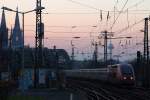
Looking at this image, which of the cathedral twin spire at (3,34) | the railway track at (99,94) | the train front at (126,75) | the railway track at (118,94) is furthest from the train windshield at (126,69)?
the cathedral twin spire at (3,34)

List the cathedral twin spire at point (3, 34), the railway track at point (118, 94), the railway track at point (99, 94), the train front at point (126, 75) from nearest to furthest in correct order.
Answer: the railway track at point (118, 94), the railway track at point (99, 94), the train front at point (126, 75), the cathedral twin spire at point (3, 34)

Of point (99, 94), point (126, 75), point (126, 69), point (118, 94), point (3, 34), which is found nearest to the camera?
point (118, 94)

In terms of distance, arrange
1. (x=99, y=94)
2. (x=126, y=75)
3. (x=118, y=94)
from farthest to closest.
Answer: (x=126, y=75), (x=99, y=94), (x=118, y=94)

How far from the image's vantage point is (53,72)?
55.4m

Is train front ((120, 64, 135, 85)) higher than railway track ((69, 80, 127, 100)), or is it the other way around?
train front ((120, 64, 135, 85))

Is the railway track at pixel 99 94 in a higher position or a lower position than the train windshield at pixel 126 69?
lower

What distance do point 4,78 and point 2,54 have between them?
2938 cm

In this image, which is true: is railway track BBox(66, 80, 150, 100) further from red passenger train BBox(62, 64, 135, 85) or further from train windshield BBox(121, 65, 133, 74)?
train windshield BBox(121, 65, 133, 74)

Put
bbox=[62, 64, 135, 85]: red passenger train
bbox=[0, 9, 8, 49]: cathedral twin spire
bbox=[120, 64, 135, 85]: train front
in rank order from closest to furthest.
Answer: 1. bbox=[120, 64, 135, 85]: train front
2. bbox=[62, 64, 135, 85]: red passenger train
3. bbox=[0, 9, 8, 49]: cathedral twin spire

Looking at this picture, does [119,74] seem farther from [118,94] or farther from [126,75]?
[118,94]

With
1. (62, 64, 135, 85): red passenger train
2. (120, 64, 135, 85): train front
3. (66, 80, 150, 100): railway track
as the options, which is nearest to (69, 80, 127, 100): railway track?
(66, 80, 150, 100): railway track

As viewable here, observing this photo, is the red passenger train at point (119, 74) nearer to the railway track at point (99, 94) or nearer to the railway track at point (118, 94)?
the railway track at point (99, 94)

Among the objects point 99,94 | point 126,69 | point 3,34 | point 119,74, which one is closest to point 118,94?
point 99,94

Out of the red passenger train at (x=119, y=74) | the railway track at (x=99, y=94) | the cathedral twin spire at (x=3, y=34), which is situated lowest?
the railway track at (x=99, y=94)
